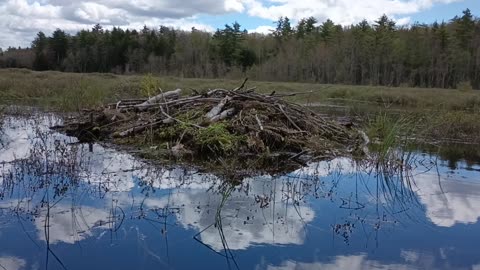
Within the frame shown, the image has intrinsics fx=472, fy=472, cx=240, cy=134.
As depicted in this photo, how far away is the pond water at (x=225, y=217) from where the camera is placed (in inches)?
180

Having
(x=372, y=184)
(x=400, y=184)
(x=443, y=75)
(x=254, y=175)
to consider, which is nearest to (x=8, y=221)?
(x=254, y=175)

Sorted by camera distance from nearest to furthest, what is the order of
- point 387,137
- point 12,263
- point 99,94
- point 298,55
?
point 12,263 → point 387,137 → point 99,94 → point 298,55

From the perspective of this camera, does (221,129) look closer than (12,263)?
No

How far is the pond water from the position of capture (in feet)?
15.0

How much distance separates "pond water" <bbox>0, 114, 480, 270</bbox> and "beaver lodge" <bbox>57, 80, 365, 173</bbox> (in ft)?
3.62

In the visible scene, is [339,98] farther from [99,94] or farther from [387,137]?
[387,137]

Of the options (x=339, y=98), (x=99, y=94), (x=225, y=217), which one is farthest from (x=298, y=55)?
(x=225, y=217)

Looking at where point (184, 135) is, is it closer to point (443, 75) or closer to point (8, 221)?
point (8, 221)

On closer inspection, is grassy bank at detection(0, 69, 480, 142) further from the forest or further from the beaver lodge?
the forest

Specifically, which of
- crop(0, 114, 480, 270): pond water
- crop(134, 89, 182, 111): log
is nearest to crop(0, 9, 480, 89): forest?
crop(134, 89, 182, 111): log

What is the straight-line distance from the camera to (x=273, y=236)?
5242 millimetres

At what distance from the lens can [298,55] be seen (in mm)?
62031

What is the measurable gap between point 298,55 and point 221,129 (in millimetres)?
54072

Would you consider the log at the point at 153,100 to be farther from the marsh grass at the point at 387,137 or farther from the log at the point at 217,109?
the marsh grass at the point at 387,137
